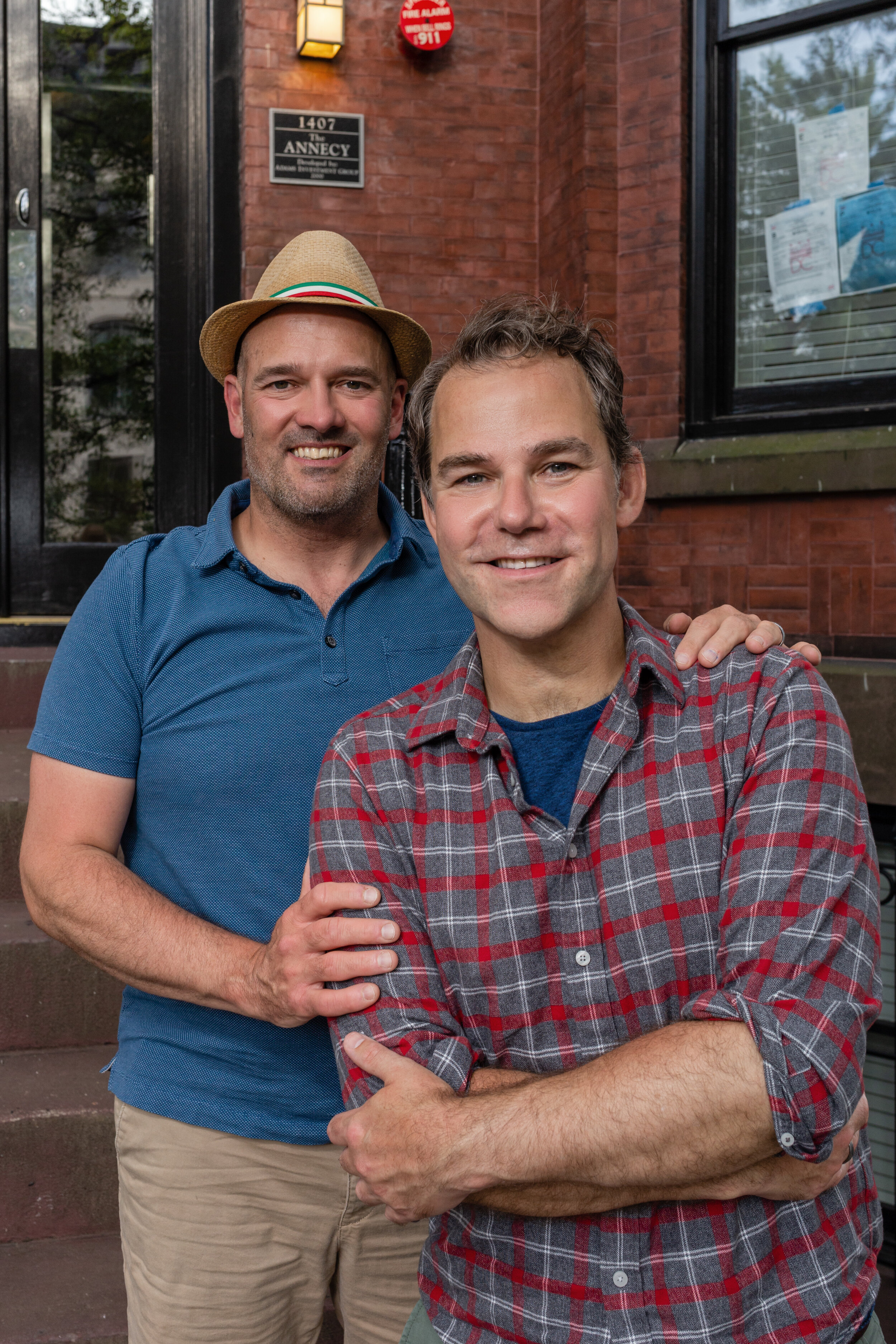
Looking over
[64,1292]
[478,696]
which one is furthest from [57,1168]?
[478,696]

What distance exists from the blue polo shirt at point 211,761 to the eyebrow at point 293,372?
14.2 inches

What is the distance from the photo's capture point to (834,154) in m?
4.24

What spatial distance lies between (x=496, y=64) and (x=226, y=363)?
3.42 m

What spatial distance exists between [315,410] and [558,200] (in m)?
3.32

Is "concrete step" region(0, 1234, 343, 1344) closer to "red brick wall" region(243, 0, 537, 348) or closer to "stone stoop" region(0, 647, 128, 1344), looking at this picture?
"stone stoop" region(0, 647, 128, 1344)

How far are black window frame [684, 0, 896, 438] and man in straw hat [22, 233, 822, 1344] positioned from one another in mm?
2602

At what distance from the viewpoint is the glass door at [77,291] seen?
16.4ft

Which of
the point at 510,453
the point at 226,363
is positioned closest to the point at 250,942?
the point at 510,453

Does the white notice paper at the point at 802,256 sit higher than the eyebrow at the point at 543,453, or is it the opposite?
the white notice paper at the point at 802,256

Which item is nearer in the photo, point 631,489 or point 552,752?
point 552,752

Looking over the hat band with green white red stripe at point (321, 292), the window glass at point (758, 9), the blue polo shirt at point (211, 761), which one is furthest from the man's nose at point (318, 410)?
the window glass at point (758, 9)

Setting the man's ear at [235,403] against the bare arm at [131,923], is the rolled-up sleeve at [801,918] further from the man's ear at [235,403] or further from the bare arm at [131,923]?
the man's ear at [235,403]

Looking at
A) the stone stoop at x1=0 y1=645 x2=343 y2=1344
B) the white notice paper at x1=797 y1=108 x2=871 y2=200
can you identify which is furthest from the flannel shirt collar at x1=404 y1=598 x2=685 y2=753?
the white notice paper at x1=797 y1=108 x2=871 y2=200

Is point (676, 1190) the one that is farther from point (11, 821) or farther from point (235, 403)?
point (11, 821)
